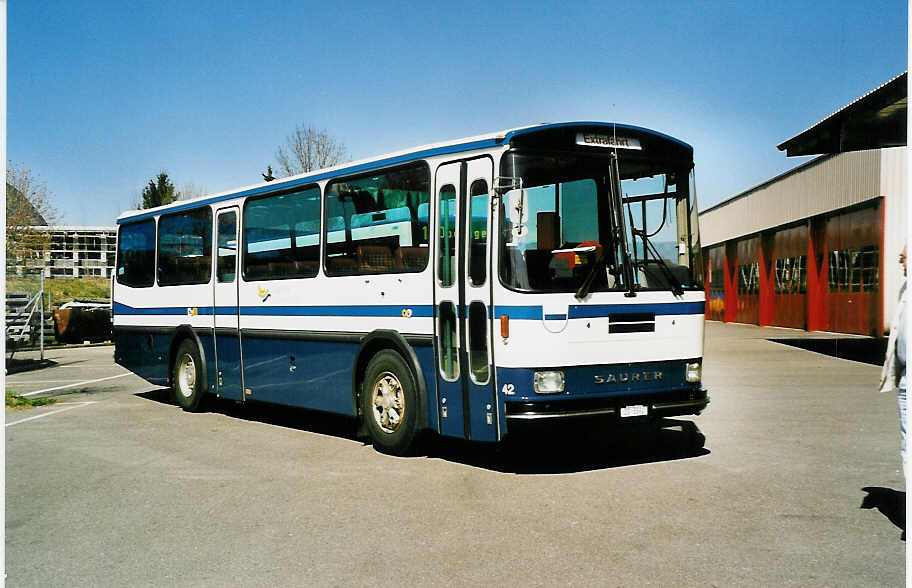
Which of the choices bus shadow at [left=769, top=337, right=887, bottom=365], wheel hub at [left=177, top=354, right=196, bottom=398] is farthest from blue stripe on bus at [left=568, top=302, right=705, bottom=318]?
bus shadow at [left=769, top=337, right=887, bottom=365]

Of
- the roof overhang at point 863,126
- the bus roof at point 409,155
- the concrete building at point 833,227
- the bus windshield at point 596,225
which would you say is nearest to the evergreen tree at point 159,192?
the concrete building at point 833,227

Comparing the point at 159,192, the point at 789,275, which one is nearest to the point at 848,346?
the point at 789,275

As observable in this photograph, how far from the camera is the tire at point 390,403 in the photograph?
893cm

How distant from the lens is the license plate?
816 cm

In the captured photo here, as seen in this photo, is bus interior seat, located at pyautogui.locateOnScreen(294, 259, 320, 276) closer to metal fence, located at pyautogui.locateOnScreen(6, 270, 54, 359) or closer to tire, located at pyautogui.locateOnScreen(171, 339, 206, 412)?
tire, located at pyautogui.locateOnScreen(171, 339, 206, 412)

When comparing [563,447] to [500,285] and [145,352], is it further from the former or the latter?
[145,352]

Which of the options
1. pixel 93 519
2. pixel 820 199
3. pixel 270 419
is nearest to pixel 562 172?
pixel 93 519

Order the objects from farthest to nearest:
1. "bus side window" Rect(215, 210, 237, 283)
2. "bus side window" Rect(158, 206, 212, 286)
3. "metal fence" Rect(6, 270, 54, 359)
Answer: "metal fence" Rect(6, 270, 54, 359)
"bus side window" Rect(158, 206, 212, 286)
"bus side window" Rect(215, 210, 237, 283)

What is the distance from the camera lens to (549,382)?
7852mm

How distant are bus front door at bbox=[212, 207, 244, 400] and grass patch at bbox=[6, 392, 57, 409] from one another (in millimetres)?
3567

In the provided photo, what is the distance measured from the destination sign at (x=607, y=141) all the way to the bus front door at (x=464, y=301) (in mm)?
863

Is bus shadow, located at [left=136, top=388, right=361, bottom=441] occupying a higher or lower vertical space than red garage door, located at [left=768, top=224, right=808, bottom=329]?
lower

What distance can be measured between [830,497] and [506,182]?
359cm

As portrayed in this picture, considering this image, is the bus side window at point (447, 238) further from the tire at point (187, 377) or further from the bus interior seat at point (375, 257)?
the tire at point (187, 377)
